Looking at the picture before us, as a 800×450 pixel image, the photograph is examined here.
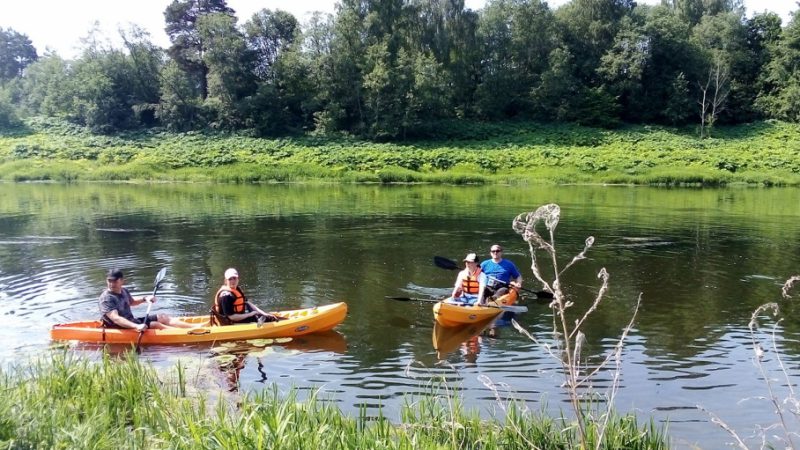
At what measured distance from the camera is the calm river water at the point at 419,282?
9.16 m

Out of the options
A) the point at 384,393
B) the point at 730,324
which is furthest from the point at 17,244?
the point at 730,324

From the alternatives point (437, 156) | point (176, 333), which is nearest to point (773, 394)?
point (176, 333)

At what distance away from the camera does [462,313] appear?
12.3 m

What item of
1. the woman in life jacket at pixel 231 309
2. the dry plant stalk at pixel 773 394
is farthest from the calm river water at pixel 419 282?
the woman in life jacket at pixel 231 309

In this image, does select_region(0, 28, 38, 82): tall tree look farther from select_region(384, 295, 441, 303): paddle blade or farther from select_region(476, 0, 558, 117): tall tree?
select_region(384, 295, 441, 303): paddle blade

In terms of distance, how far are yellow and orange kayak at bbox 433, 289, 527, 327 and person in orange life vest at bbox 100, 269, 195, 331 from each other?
4419 millimetres

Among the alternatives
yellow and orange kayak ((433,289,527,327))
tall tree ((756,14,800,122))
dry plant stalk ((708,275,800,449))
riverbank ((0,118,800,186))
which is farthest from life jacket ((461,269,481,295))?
tall tree ((756,14,800,122))

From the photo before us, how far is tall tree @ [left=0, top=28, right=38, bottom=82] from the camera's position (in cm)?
11188

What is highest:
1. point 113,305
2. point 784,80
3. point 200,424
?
point 784,80

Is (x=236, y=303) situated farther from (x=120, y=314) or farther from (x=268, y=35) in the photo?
(x=268, y=35)

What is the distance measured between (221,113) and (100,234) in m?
37.5

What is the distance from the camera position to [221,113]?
58.8m

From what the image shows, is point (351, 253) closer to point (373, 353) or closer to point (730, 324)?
point (373, 353)

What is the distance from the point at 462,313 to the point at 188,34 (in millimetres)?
63988
